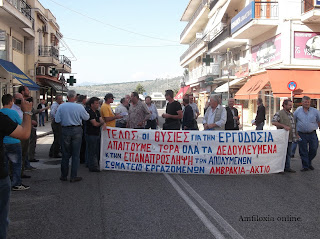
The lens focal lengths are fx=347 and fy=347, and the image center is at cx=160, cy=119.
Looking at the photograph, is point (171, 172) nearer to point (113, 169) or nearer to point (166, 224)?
point (113, 169)

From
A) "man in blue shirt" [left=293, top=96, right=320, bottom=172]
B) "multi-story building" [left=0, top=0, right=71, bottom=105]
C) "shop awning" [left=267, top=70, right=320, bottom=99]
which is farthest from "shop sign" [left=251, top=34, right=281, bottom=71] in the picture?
"multi-story building" [left=0, top=0, right=71, bottom=105]

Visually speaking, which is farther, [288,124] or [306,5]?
[306,5]

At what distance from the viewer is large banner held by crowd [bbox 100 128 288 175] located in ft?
25.9

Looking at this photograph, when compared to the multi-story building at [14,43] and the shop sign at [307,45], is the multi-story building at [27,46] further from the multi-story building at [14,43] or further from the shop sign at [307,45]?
the shop sign at [307,45]

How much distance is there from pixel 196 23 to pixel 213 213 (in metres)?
43.6

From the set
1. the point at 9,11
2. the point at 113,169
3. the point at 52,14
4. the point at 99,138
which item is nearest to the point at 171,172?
the point at 113,169

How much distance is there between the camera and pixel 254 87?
22141 millimetres

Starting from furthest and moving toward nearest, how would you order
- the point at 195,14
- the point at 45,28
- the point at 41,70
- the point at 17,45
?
the point at 195,14 < the point at 45,28 < the point at 41,70 < the point at 17,45

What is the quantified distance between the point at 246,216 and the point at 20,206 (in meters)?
3.48

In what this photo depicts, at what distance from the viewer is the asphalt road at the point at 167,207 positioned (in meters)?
4.35

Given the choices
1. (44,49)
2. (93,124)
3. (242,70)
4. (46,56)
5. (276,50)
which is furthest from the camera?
(44,49)

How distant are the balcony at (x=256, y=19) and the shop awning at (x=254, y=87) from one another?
3.05 meters

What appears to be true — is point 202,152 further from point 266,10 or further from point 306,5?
point 266,10

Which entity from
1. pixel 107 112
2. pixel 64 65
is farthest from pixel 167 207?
pixel 64 65
